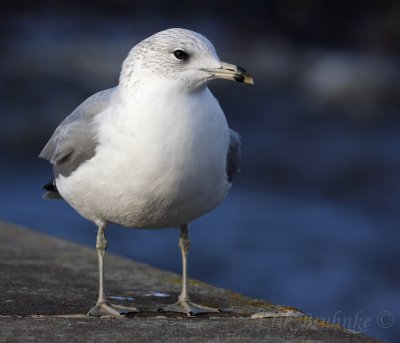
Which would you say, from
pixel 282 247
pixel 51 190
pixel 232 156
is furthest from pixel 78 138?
pixel 282 247

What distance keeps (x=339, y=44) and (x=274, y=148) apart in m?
5.99

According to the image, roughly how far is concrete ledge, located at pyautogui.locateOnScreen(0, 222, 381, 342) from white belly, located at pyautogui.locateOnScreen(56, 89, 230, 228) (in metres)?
0.54

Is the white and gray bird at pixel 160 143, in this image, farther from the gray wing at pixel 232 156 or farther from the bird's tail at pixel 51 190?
the bird's tail at pixel 51 190

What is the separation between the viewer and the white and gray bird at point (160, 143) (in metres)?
4.85

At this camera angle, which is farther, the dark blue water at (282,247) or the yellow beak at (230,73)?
the dark blue water at (282,247)

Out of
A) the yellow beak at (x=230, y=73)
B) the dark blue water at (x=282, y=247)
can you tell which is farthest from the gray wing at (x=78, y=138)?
the dark blue water at (x=282, y=247)

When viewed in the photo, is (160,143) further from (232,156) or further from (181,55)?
(232,156)

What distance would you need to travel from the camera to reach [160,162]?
15.8ft

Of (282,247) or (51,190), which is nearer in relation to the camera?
(51,190)

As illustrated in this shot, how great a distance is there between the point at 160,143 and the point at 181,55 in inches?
18.4

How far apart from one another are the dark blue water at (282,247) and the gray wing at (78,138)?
373 centimetres

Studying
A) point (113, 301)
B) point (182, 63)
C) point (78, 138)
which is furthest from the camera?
point (113, 301)

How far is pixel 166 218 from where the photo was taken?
5.09m

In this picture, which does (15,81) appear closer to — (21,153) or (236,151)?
(21,153)
